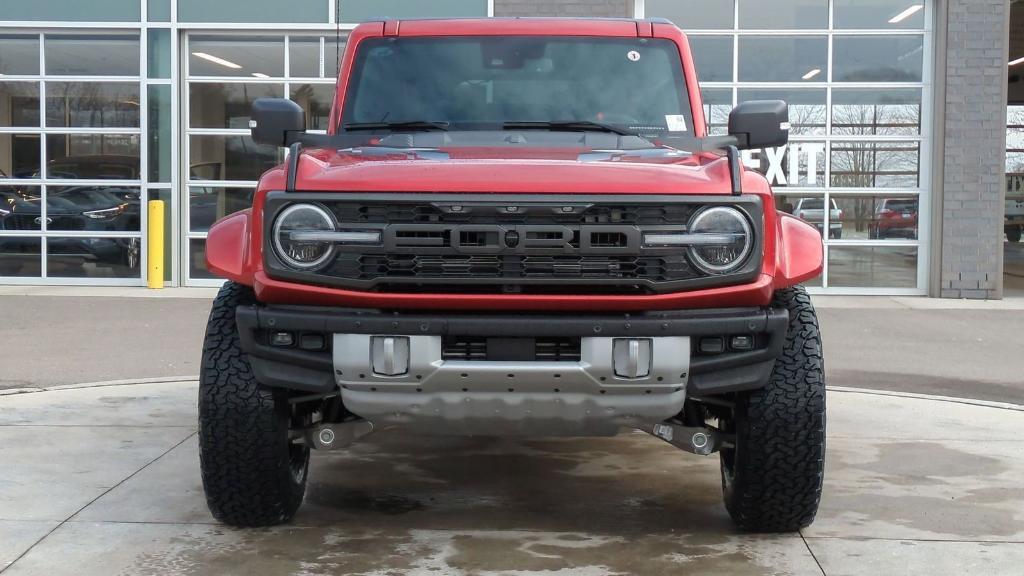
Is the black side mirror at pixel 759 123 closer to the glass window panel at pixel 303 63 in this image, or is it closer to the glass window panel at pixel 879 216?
the glass window panel at pixel 879 216

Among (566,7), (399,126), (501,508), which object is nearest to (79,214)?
(566,7)

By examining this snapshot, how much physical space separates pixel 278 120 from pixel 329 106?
11.5 meters

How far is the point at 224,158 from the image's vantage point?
17.4 meters

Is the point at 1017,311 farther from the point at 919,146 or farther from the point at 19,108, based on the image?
the point at 19,108

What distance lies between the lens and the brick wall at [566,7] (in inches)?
666

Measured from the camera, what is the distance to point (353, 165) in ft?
14.4

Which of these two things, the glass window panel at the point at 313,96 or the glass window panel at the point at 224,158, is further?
the glass window panel at the point at 224,158

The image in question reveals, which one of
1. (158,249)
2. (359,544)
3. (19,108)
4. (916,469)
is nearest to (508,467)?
(359,544)

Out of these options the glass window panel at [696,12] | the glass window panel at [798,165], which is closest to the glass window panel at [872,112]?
the glass window panel at [798,165]

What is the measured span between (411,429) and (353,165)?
0.91 m

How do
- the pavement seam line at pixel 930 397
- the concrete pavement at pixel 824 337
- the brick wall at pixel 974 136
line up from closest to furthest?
the pavement seam line at pixel 930 397, the concrete pavement at pixel 824 337, the brick wall at pixel 974 136

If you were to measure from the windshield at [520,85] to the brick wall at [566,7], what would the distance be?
37.4ft

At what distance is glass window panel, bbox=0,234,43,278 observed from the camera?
1755 cm

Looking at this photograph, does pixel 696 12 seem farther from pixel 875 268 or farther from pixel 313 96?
pixel 313 96
